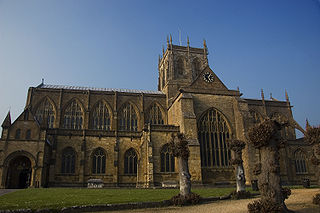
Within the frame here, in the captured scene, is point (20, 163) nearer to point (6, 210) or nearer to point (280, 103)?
point (6, 210)

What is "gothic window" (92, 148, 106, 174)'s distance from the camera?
32750mm

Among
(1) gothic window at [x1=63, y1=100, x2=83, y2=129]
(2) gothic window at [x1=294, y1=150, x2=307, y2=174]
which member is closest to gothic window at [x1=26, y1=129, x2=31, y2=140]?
(1) gothic window at [x1=63, y1=100, x2=83, y2=129]

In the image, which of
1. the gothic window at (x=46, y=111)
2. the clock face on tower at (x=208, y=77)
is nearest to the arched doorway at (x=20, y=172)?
the gothic window at (x=46, y=111)

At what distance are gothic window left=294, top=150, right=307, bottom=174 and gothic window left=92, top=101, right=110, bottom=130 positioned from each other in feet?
94.7

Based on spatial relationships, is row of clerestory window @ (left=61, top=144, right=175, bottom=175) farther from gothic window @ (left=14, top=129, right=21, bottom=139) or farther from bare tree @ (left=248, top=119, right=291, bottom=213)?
bare tree @ (left=248, top=119, right=291, bottom=213)

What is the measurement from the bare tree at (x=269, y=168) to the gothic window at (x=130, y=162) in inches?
956

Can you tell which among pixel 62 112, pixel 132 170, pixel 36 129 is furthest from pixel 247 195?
pixel 62 112

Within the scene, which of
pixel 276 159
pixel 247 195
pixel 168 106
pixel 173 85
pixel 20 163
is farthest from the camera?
pixel 173 85

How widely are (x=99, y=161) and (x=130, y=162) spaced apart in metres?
3.90

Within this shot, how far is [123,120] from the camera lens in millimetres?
39531

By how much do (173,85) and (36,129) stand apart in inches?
904

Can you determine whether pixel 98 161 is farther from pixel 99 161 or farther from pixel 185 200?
pixel 185 200

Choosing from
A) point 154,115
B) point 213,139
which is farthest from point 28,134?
point 213,139

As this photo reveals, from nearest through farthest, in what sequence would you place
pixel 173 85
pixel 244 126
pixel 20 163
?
pixel 20 163 < pixel 244 126 < pixel 173 85
